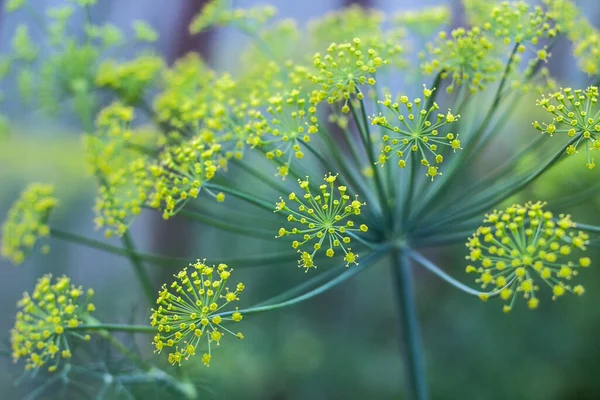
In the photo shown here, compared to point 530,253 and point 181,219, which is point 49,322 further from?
point 181,219

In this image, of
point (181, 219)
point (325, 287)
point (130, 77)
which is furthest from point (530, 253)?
point (181, 219)

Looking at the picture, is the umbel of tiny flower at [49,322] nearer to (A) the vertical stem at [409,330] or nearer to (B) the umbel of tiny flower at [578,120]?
(A) the vertical stem at [409,330]

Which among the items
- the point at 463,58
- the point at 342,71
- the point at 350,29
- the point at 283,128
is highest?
the point at 350,29

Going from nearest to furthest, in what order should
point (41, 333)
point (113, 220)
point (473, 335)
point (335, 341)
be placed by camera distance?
point (41, 333) → point (113, 220) → point (473, 335) → point (335, 341)

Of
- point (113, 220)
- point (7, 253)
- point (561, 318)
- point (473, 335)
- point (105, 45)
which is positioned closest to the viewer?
point (113, 220)

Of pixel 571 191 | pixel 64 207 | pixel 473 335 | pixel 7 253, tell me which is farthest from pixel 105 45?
pixel 473 335

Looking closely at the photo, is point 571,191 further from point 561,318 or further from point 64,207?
point 64,207

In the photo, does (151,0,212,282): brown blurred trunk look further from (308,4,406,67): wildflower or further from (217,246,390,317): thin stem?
(217,246,390,317): thin stem
